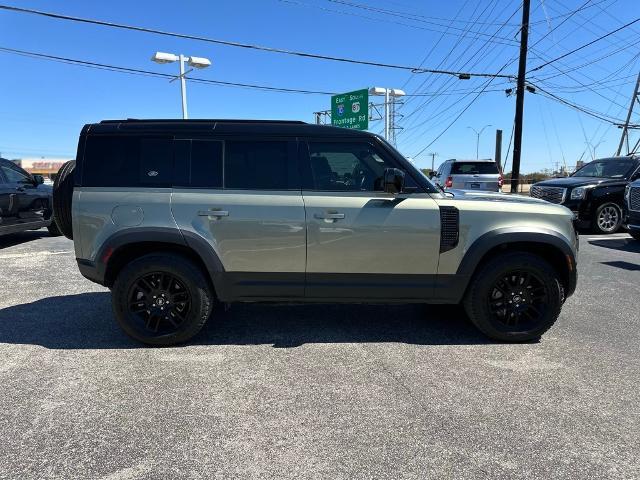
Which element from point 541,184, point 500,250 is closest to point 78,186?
point 500,250

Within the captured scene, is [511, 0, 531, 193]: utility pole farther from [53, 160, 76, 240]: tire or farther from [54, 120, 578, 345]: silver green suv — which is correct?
[53, 160, 76, 240]: tire

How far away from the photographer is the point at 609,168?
12336mm

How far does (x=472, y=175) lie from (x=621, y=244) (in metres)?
5.60

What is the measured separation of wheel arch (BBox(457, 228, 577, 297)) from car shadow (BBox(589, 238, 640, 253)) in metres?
6.23

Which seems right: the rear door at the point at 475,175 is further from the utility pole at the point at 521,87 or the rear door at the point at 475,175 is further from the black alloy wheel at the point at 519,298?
the black alloy wheel at the point at 519,298

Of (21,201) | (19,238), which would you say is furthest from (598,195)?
(19,238)

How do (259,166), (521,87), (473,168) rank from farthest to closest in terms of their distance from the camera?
(521,87)
(473,168)
(259,166)

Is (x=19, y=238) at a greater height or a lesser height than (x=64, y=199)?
lesser

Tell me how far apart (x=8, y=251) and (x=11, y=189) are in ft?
4.11

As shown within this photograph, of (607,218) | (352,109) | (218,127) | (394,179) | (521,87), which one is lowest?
(607,218)

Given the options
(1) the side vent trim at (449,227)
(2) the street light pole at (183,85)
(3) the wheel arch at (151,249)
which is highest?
(2) the street light pole at (183,85)

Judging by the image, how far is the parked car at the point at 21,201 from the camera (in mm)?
9188

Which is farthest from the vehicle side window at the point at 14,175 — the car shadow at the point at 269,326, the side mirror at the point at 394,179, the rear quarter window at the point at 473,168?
the rear quarter window at the point at 473,168

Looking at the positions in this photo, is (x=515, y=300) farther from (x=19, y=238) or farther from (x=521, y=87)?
(x=521, y=87)
